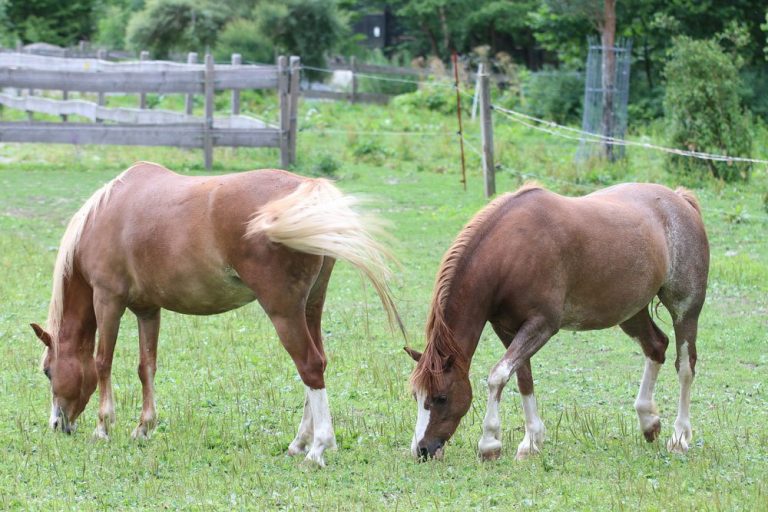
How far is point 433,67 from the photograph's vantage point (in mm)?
32281

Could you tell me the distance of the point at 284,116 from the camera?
1792 centimetres

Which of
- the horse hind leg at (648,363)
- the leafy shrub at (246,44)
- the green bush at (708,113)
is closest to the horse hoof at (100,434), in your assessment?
the horse hind leg at (648,363)

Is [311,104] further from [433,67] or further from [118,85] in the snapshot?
[118,85]

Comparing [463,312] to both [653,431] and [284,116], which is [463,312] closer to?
[653,431]

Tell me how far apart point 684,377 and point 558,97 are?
22255 millimetres

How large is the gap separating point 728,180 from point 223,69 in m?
9.02

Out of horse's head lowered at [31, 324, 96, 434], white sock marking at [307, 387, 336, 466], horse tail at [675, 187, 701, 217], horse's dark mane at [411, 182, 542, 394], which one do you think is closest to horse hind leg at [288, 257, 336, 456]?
white sock marking at [307, 387, 336, 466]

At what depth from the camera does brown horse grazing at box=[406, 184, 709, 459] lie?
533 cm

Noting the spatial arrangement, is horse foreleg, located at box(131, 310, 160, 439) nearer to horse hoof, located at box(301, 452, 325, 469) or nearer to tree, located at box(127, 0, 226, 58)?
horse hoof, located at box(301, 452, 325, 469)

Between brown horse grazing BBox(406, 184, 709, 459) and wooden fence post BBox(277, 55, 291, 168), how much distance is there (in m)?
12.2

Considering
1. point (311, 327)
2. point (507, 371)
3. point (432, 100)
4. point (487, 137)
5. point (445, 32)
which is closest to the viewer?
point (507, 371)

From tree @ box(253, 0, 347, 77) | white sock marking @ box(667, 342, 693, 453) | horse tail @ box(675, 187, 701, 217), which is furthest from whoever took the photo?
tree @ box(253, 0, 347, 77)

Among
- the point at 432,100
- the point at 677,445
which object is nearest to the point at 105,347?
the point at 677,445

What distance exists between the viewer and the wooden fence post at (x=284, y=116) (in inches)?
704
